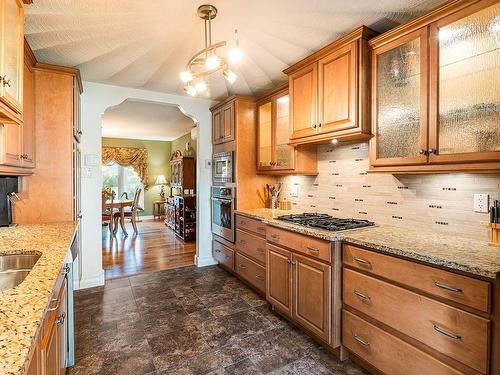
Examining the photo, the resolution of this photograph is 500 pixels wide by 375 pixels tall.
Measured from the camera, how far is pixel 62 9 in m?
1.86

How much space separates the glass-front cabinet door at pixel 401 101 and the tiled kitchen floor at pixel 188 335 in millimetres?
1497

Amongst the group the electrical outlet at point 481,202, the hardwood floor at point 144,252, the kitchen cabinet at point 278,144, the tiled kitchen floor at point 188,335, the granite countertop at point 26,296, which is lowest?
the tiled kitchen floor at point 188,335

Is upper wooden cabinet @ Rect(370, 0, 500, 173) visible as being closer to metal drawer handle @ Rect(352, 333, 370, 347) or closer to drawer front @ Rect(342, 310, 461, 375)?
drawer front @ Rect(342, 310, 461, 375)

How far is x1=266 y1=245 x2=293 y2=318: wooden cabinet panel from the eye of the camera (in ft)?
7.67

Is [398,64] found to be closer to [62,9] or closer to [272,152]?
[272,152]

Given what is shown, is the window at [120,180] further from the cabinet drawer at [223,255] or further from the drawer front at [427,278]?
the drawer front at [427,278]

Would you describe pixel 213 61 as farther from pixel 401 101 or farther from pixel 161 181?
pixel 161 181

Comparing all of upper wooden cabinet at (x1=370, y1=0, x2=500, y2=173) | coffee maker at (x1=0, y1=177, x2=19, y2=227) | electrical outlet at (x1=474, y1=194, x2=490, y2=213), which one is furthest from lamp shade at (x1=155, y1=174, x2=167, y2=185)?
electrical outlet at (x1=474, y1=194, x2=490, y2=213)

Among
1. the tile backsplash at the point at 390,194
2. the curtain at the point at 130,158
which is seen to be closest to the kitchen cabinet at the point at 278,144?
the tile backsplash at the point at 390,194

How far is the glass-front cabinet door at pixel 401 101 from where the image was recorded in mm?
1762

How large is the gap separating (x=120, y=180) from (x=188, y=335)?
7.19 m

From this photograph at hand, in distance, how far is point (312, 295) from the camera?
209 cm

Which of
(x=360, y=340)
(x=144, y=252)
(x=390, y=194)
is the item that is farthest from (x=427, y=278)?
(x=144, y=252)

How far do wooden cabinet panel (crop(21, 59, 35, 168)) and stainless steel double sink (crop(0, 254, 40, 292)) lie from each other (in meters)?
0.86
